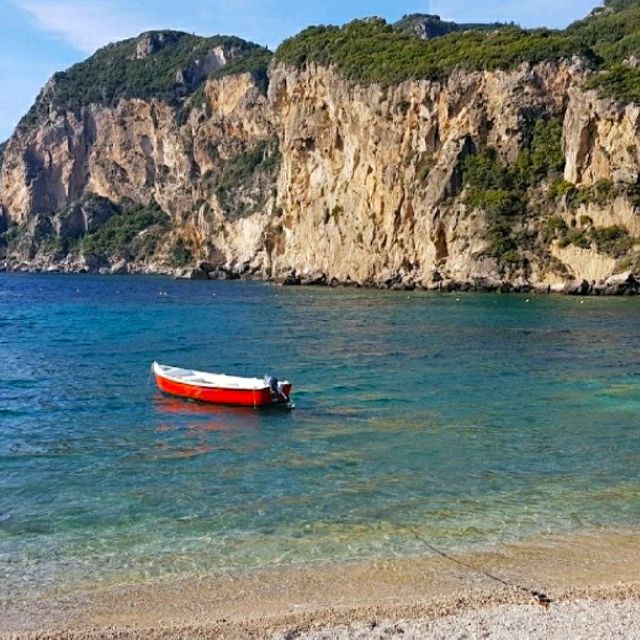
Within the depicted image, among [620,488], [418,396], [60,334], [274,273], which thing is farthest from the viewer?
[274,273]

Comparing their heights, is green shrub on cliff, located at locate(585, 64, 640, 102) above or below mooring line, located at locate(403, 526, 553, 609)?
above

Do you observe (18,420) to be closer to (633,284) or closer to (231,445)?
(231,445)

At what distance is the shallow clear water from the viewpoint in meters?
10.5

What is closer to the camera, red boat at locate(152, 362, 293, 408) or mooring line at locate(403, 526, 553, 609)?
mooring line at locate(403, 526, 553, 609)

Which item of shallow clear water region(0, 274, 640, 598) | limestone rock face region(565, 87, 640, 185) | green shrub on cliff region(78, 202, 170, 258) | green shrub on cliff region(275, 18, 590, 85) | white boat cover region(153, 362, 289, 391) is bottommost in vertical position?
shallow clear water region(0, 274, 640, 598)

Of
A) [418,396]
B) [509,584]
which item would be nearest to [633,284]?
[418,396]

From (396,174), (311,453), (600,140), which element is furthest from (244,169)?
(311,453)

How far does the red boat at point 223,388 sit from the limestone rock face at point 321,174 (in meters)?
44.5

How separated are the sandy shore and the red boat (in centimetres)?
1006

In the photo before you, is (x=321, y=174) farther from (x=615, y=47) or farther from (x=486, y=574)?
(x=486, y=574)

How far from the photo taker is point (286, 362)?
27.7 metres

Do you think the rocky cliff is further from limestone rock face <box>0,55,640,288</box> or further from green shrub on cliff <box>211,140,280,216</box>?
green shrub on cliff <box>211,140,280,216</box>

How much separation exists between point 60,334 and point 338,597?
32.1 m

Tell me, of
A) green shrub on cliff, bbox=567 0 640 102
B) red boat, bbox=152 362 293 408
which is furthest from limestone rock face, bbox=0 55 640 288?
red boat, bbox=152 362 293 408
